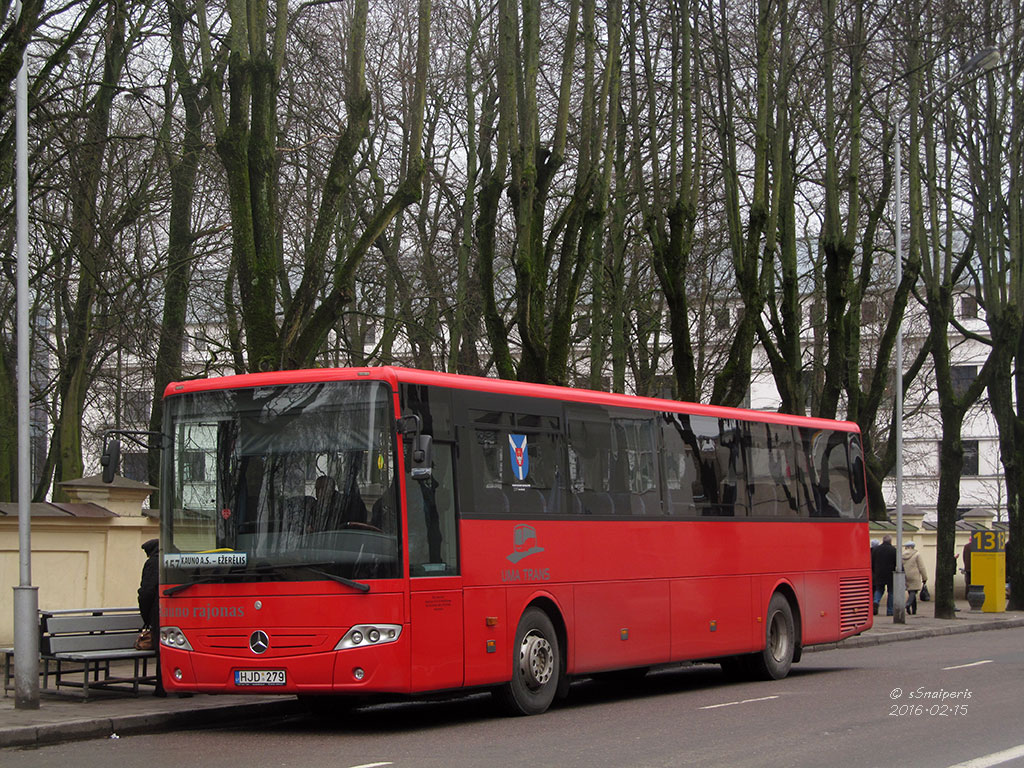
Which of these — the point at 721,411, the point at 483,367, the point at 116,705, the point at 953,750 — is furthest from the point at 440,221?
the point at 953,750

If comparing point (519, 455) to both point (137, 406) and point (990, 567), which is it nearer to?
point (137, 406)

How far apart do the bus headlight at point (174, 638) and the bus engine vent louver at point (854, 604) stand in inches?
406

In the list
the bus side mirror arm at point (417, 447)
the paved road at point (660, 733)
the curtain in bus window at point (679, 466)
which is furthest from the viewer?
the curtain in bus window at point (679, 466)

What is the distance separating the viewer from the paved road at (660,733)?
988 centimetres

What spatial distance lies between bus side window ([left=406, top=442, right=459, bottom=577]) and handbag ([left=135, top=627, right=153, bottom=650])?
12.0 ft

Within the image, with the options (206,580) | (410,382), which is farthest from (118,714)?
(410,382)

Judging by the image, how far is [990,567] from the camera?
1284 inches

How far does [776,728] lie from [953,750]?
1933mm

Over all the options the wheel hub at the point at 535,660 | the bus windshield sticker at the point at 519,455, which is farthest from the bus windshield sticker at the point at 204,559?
the wheel hub at the point at 535,660

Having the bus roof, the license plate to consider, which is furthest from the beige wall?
the license plate

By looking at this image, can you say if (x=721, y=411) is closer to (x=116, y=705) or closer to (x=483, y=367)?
(x=116, y=705)

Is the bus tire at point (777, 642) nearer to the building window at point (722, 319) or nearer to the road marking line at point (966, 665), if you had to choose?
the road marking line at point (966, 665)

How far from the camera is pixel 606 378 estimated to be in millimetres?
43312

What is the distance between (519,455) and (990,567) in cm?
2231
